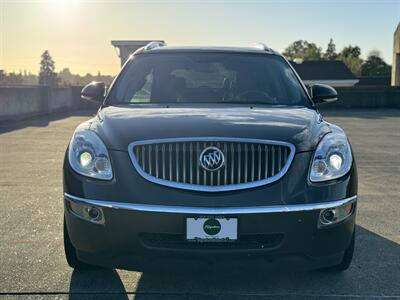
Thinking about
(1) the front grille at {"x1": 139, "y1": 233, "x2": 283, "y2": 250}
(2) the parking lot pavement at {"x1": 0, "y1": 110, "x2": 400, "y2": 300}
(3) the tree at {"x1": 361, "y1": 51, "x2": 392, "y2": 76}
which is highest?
(3) the tree at {"x1": 361, "y1": 51, "x2": 392, "y2": 76}

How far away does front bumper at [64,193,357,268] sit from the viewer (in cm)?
290

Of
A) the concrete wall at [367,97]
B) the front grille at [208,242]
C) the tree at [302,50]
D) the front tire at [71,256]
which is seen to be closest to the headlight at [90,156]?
the front grille at [208,242]

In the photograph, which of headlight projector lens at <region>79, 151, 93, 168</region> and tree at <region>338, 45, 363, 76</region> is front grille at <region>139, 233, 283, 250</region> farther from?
tree at <region>338, 45, 363, 76</region>

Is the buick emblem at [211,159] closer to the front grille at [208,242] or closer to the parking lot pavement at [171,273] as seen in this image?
the front grille at [208,242]

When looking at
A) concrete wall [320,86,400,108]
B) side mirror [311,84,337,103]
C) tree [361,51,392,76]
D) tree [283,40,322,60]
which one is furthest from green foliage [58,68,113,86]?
tree [361,51,392,76]

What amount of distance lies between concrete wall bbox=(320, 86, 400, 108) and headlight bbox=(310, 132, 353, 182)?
26.0m

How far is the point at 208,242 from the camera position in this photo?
9.68ft

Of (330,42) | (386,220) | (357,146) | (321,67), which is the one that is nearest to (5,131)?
(357,146)

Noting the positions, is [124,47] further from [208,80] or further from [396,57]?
[396,57]

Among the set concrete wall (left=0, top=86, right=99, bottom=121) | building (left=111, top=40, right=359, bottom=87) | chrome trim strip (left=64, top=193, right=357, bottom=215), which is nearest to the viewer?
chrome trim strip (left=64, top=193, right=357, bottom=215)

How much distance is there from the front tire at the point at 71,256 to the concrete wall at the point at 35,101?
1460cm

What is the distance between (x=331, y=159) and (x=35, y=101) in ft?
62.7

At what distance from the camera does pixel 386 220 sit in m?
5.14

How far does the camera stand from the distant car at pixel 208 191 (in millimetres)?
2920
